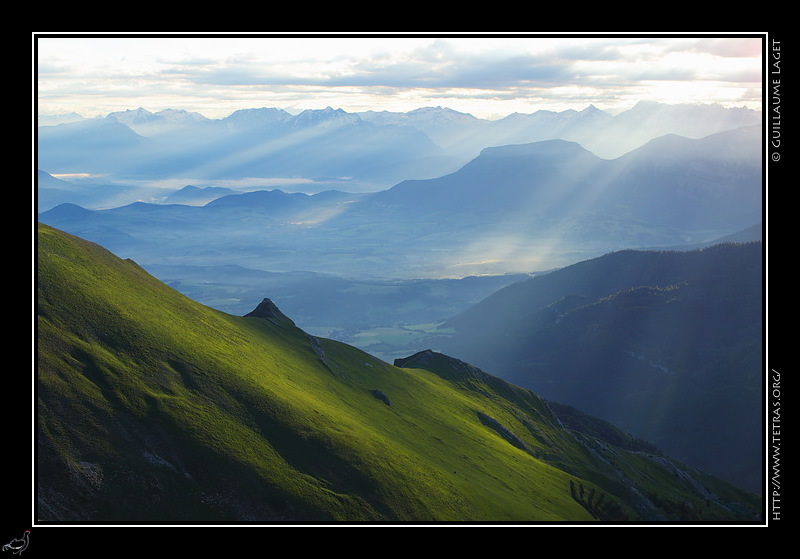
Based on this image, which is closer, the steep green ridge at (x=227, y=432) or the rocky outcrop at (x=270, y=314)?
the steep green ridge at (x=227, y=432)

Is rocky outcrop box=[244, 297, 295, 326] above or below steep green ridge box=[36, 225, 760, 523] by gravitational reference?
above

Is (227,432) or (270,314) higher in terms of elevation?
(270,314)

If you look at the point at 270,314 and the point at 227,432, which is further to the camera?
the point at 270,314
